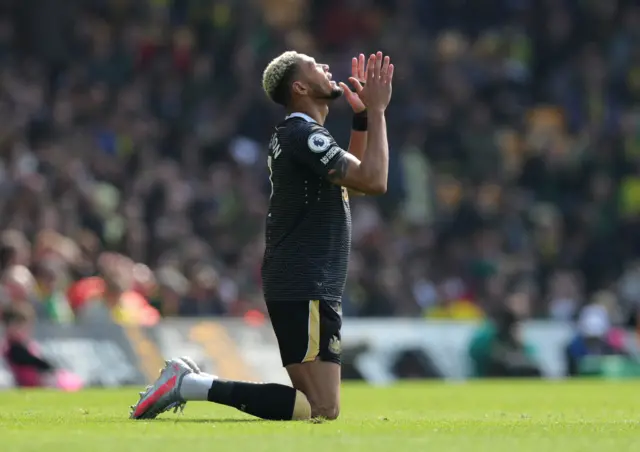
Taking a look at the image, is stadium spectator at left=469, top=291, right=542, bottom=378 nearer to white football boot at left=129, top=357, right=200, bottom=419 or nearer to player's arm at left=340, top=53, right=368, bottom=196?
player's arm at left=340, top=53, right=368, bottom=196

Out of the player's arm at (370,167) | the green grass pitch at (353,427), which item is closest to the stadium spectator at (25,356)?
the green grass pitch at (353,427)

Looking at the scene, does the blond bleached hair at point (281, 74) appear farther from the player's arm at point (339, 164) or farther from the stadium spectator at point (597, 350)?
the stadium spectator at point (597, 350)

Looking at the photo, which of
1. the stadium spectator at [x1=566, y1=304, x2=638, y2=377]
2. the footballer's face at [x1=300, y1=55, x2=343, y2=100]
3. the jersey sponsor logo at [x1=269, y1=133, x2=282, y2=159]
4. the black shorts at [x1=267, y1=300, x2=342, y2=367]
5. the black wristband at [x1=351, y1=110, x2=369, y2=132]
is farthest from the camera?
the stadium spectator at [x1=566, y1=304, x2=638, y2=377]

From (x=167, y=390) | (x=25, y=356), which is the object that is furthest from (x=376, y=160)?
(x=25, y=356)

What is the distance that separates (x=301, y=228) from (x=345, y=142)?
12987mm

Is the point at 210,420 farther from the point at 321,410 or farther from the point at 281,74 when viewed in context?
the point at 281,74

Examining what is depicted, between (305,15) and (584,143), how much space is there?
17.7ft

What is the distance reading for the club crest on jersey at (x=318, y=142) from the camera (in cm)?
869

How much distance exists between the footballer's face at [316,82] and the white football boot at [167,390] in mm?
1874

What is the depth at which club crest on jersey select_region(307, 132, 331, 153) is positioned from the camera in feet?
28.5

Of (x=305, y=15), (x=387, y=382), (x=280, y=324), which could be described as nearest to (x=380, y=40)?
(x=305, y=15)

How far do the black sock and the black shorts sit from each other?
301 millimetres

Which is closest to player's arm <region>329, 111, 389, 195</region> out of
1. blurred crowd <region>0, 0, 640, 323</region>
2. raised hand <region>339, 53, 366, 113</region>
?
raised hand <region>339, 53, 366, 113</region>

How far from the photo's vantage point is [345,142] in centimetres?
2188
